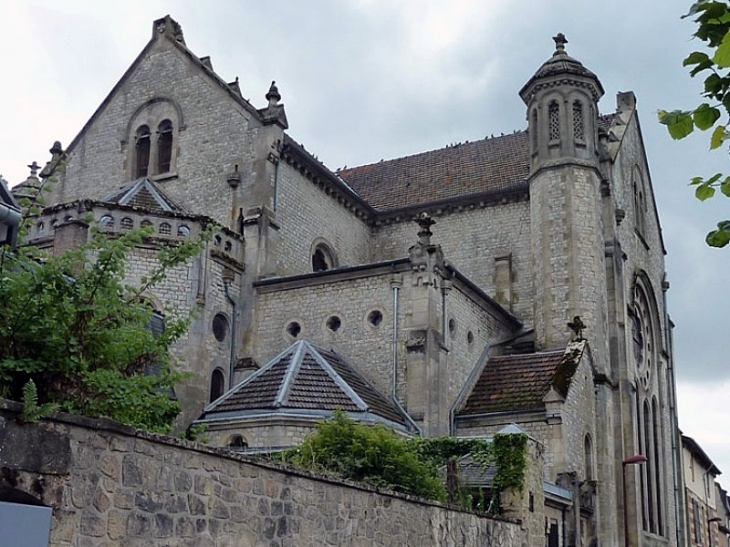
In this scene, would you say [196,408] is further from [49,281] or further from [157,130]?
[49,281]

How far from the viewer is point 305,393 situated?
2500 centimetres

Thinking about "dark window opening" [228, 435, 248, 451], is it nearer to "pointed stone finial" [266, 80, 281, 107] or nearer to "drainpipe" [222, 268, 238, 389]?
"drainpipe" [222, 268, 238, 389]

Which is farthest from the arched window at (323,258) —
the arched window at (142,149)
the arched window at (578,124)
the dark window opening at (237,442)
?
the dark window opening at (237,442)

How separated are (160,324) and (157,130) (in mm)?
10251

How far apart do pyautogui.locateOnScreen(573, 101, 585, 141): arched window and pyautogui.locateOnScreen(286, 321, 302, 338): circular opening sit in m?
12.3

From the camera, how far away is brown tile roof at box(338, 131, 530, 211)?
124 ft

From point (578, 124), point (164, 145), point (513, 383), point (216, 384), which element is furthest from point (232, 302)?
point (578, 124)

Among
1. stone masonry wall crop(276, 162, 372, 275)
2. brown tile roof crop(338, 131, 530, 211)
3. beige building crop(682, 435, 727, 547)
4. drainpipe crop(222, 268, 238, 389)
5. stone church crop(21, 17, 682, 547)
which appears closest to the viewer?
stone church crop(21, 17, 682, 547)

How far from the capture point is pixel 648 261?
135 ft

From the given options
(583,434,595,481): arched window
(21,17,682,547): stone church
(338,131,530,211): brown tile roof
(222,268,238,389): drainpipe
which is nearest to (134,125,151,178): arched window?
(21,17,682,547): stone church

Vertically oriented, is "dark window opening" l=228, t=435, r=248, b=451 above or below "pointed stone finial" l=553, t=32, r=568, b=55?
below

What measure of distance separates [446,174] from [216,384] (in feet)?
50.9

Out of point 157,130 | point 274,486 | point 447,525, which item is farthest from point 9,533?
point 157,130

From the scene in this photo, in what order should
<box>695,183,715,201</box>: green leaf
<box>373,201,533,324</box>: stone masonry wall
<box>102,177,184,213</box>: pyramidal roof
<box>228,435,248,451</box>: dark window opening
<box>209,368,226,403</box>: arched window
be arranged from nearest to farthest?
<box>695,183,715,201</box>: green leaf < <box>228,435,248,451</box>: dark window opening < <box>209,368,226,403</box>: arched window < <box>102,177,184,213</box>: pyramidal roof < <box>373,201,533,324</box>: stone masonry wall
